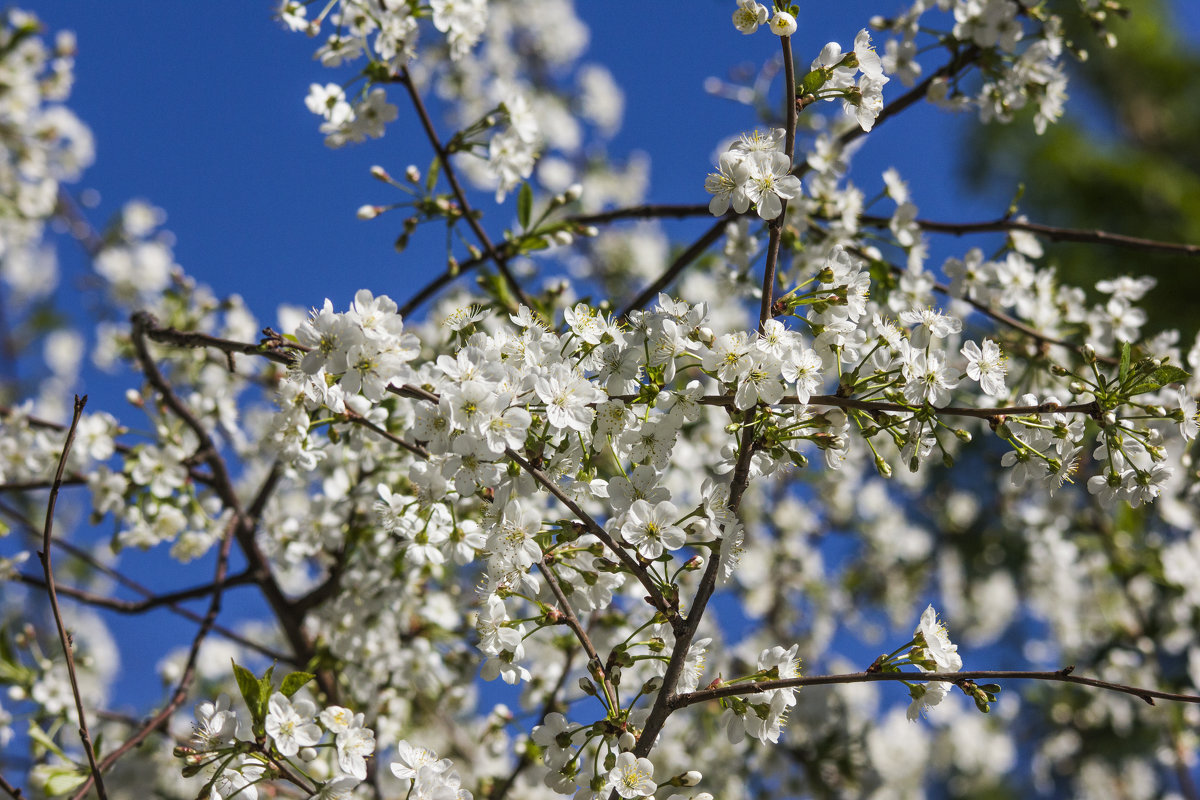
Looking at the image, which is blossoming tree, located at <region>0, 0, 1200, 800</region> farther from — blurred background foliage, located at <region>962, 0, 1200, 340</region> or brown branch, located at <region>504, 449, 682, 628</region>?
blurred background foliage, located at <region>962, 0, 1200, 340</region>

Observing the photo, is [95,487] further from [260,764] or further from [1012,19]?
[1012,19]

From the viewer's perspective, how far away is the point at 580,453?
1.67 meters

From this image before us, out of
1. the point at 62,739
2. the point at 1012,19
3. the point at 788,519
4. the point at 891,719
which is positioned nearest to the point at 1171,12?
the point at 891,719

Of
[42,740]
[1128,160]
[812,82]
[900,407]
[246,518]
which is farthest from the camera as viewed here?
[1128,160]

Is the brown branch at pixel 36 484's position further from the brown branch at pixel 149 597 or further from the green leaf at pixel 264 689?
the green leaf at pixel 264 689

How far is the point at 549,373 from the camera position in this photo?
4.91ft

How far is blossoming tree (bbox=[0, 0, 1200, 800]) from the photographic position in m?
1.52

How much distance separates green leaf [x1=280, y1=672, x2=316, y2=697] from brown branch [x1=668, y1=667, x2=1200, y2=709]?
64 centimetres

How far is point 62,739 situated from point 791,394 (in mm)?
3032

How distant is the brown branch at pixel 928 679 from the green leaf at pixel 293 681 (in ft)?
2.11

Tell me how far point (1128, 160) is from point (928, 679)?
13.3 m

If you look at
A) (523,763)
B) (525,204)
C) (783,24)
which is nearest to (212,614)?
(523,763)

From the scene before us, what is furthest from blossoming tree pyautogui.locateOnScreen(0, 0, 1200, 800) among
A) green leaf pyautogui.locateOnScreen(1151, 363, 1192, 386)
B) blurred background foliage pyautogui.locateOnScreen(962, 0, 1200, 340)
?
blurred background foliage pyautogui.locateOnScreen(962, 0, 1200, 340)

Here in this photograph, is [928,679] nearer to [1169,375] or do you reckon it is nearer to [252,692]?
[1169,375]
